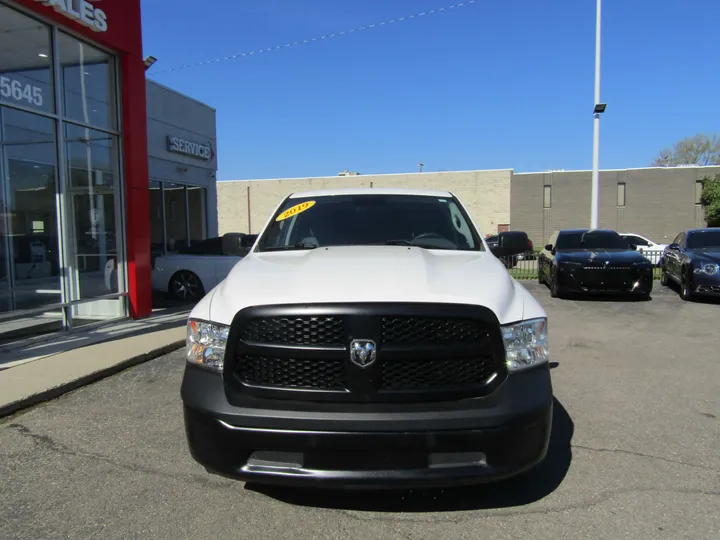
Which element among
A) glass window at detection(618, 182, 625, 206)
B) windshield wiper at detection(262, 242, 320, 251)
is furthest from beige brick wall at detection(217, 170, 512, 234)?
windshield wiper at detection(262, 242, 320, 251)

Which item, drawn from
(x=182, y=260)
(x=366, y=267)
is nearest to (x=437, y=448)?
(x=366, y=267)

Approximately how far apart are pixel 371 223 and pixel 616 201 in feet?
125

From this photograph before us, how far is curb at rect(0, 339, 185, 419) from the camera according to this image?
4594 mm

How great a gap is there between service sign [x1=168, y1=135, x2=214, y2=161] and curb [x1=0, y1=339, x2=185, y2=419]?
8216mm

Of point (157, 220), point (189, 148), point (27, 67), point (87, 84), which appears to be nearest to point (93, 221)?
point (87, 84)

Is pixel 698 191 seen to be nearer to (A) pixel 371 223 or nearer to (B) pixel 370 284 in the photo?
(A) pixel 371 223

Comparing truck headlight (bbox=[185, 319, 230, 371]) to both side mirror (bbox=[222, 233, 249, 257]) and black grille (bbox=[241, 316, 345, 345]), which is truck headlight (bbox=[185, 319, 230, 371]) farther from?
side mirror (bbox=[222, 233, 249, 257])

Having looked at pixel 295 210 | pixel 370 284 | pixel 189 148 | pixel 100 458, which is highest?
pixel 189 148

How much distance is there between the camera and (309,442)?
2471 millimetres

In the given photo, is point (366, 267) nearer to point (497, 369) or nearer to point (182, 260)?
point (497, 369)

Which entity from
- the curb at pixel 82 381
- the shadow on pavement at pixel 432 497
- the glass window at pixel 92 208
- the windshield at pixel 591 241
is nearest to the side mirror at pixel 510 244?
the shadow on pavement at pixel 432 497

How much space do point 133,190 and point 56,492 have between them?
20.5ft

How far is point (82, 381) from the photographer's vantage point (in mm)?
5320

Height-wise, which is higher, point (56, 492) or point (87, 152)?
point (87, 152)
